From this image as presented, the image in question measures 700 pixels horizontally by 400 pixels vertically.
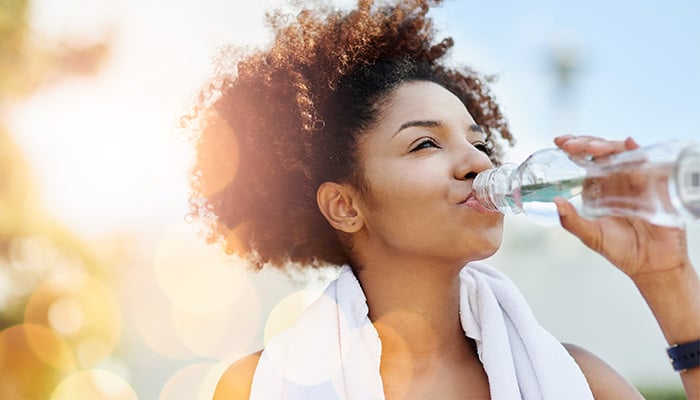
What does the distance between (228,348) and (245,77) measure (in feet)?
18.0

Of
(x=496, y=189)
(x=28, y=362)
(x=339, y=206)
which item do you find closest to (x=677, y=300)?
(x=496, y=189)

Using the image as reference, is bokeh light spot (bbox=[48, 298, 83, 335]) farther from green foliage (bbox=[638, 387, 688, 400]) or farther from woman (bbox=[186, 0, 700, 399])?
green foliage (bbox=[638, 387, 688, 400])

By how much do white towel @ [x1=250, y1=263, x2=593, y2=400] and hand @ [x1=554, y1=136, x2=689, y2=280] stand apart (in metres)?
0.65

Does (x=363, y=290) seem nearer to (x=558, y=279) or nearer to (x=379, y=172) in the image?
(x=379, y=172)

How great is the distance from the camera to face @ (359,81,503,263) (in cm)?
221

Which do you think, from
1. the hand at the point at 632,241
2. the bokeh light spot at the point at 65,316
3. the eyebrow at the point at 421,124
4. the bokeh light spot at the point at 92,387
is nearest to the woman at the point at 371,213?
the eyebrow at the point at 421,124

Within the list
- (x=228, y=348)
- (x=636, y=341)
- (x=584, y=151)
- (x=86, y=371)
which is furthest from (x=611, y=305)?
(x=584, y=151)

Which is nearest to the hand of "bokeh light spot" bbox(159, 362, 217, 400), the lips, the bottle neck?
the bottle neck

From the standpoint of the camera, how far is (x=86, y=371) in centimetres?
585

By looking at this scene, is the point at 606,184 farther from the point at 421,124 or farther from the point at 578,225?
the point at 421,124

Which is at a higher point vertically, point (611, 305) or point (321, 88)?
point (611, 305)

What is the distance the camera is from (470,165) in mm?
2225

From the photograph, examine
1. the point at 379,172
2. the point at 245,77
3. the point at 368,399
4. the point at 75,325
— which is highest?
the point at 75,325

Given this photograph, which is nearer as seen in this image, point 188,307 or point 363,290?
point 363,290
